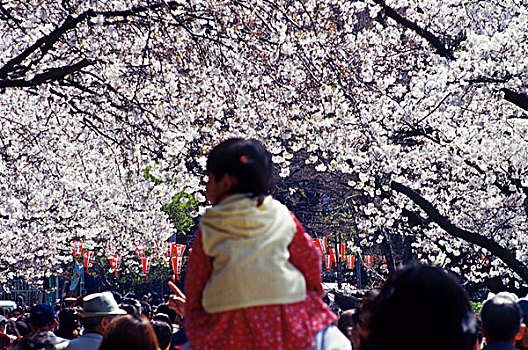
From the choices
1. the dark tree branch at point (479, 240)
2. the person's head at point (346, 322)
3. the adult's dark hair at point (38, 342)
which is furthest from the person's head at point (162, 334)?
the dark tree branch at point (479, 240)

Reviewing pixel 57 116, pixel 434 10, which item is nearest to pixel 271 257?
pixel 57 116

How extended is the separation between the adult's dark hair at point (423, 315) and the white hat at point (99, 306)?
13.8 ft

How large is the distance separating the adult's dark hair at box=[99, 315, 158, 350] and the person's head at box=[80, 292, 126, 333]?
2040 mm

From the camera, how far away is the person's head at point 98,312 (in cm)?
623

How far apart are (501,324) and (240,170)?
2462 mm

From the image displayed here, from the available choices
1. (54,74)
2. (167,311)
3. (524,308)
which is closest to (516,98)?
(167,311)

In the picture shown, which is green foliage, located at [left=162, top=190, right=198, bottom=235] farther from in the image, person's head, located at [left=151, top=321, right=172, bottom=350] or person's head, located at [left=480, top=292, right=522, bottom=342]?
person's head, located at [left=480, top=292, right=522, bottom=342]

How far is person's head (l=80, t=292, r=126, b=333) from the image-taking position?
6227 mm

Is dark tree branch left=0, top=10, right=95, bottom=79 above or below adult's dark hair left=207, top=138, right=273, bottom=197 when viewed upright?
above

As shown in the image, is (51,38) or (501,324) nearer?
(501,324)

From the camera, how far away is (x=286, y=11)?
9859 millimetres

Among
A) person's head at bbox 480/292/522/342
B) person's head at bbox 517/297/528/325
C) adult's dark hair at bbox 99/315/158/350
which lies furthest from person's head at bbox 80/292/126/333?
person's head at bbox 517/297/528/325

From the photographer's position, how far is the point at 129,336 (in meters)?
4.12

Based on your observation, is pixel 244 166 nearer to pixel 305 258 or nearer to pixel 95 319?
pixel 305 258
